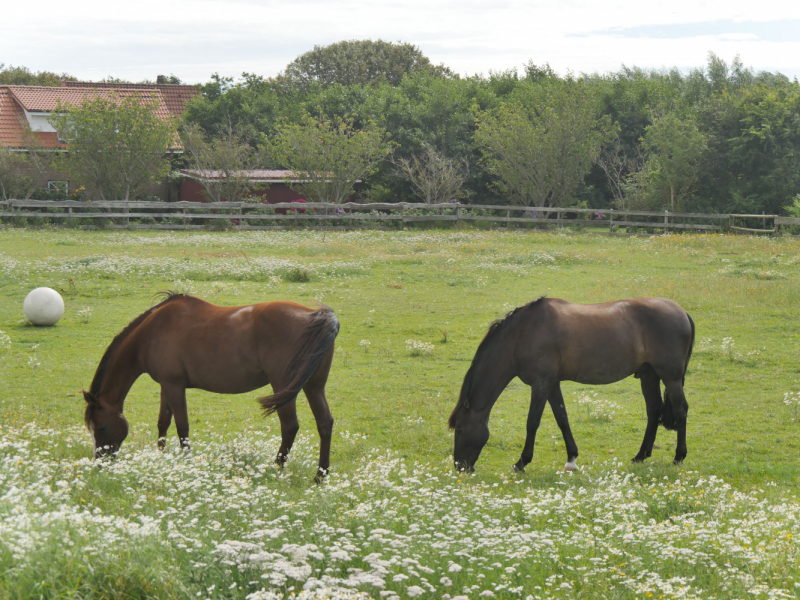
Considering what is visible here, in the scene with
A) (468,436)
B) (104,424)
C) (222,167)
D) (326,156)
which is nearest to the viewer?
(104,424)

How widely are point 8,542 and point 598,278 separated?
17.3m

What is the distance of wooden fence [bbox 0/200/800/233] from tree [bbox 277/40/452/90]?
3371cm

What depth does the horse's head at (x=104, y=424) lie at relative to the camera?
21.7 ft

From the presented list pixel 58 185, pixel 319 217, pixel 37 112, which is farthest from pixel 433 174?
pixel 37 112

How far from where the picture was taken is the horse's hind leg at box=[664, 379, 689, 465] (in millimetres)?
7273

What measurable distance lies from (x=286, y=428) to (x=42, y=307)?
872 centimetres

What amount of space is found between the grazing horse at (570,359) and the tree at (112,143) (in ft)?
103

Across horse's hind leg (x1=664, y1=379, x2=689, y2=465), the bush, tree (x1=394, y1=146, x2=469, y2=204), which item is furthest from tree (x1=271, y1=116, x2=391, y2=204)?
horse's hind leg (x1=664, y1=379, x2=689, y2=465)

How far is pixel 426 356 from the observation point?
39.0 feet

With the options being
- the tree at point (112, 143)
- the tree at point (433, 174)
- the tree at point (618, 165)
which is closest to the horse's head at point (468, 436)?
the tree at point (112, 143)

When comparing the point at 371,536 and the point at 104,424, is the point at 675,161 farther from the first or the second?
the point at 371,536

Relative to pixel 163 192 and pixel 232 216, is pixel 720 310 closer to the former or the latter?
pixel 232 216

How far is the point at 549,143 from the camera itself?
3597 centimetres

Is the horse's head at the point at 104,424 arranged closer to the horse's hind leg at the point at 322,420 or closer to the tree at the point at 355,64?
the horse's hind leg at the point at 322,420
